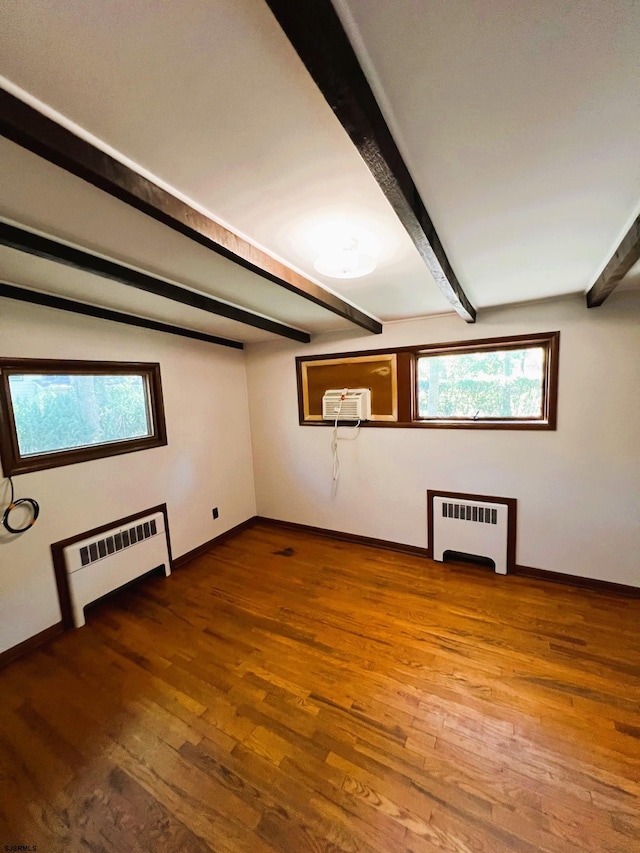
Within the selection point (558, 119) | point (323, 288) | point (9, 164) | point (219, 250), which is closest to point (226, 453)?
point (323, 288)

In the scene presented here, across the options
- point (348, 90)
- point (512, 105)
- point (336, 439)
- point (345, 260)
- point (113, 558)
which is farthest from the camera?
point (336, 439)

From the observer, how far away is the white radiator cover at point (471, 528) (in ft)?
8.85

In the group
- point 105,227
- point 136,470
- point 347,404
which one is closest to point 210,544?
point 136,470

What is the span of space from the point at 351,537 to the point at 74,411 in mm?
2724

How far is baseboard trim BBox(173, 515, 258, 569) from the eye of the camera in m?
3.06

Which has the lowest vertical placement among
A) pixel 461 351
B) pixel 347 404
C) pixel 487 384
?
pixel 347 404

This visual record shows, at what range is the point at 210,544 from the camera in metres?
3.39

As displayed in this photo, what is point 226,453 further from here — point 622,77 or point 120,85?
point 622,77

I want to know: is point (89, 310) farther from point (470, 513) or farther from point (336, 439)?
point (470, 513)

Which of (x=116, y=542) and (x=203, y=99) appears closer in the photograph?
(x=203, y=99)

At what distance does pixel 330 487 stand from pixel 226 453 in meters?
1.22

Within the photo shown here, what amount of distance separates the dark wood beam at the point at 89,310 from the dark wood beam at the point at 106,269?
812mm

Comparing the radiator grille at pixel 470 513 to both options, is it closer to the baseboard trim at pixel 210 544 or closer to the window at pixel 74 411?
the baseboard trim at pixel 210 544

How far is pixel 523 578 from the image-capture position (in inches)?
104
